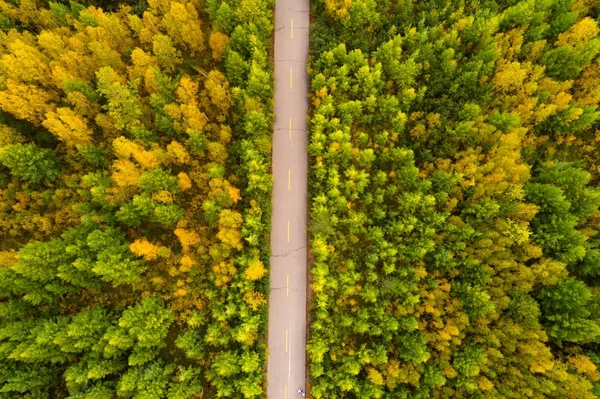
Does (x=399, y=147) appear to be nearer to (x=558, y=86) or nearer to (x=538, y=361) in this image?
(x=558, y=86)

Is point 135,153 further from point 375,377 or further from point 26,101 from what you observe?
point 375,377

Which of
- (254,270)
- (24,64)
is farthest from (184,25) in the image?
(254,270)

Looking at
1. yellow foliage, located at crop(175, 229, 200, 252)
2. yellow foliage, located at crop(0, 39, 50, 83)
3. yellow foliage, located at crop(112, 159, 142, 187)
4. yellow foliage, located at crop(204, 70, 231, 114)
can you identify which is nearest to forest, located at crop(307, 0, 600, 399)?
yellow foliage, located at crop(204, 70, 231, 114)

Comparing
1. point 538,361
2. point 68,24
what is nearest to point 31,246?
point 68,24

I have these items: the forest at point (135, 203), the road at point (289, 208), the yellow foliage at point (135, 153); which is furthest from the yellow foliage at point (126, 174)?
the road at point (289, 208)

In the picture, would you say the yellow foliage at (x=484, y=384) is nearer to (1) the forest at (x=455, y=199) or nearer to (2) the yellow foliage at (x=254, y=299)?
(1) the forest at (x=455, y=199)

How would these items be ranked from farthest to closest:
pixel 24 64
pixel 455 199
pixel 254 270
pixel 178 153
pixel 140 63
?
pixel 140 63 → pixel 455 199 → pixel 24 64 → pixel 178 153 → pixel 254 270
